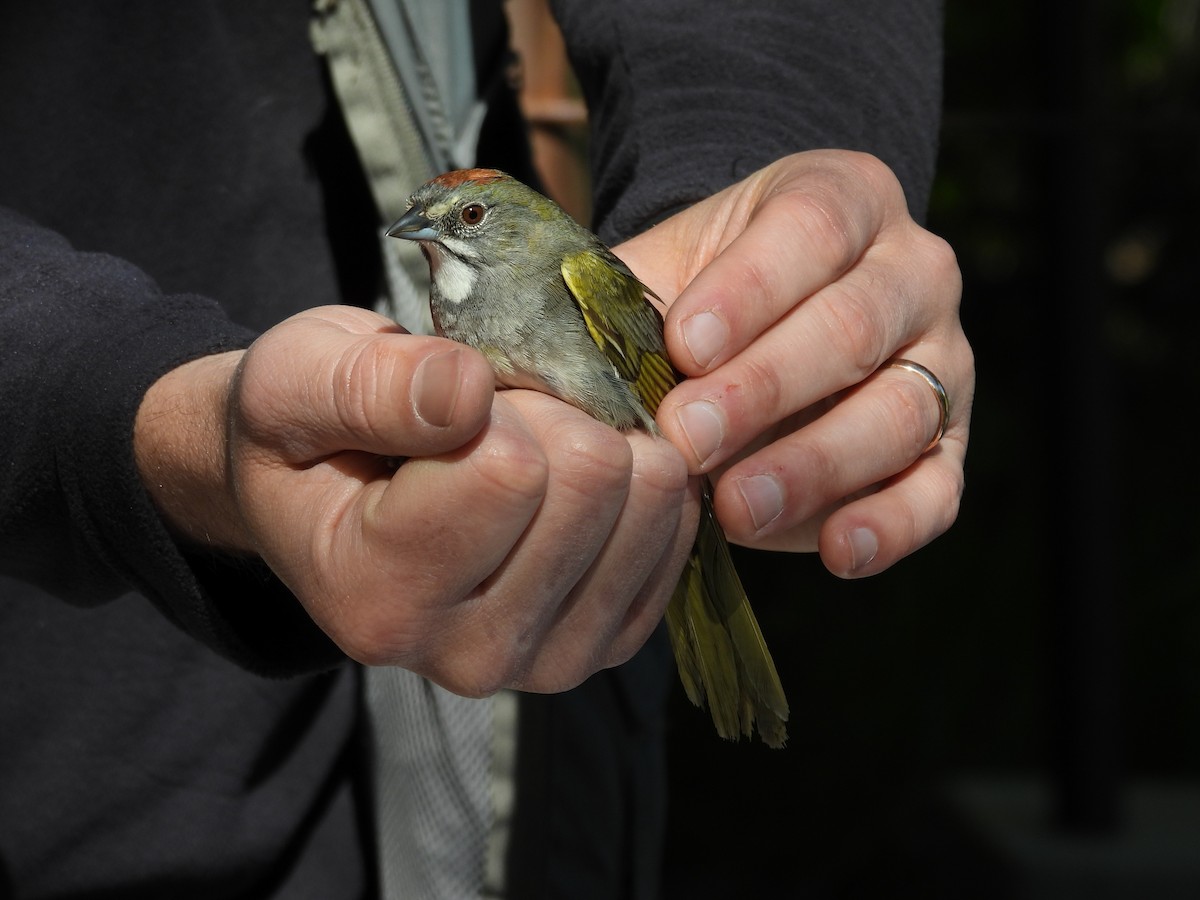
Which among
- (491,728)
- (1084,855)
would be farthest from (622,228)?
(1084,855)

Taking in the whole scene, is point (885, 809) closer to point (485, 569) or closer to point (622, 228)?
point (622, 228)

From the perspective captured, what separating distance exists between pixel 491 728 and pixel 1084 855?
11.9 ft

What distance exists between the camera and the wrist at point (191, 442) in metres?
1.75

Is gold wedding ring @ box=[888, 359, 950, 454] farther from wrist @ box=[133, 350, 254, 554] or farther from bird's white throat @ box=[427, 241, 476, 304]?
wrist @ box=[133, 350, 254, 554]

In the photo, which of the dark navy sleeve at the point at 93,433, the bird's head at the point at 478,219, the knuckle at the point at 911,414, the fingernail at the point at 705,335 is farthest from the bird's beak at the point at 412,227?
the knuckle at the point at 911,414

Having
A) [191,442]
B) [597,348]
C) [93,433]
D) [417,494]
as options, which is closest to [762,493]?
[597,348]

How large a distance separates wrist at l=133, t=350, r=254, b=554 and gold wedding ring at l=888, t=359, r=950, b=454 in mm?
1070

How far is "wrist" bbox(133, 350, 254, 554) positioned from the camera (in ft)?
5.75

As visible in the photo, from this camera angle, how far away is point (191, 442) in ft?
5.90

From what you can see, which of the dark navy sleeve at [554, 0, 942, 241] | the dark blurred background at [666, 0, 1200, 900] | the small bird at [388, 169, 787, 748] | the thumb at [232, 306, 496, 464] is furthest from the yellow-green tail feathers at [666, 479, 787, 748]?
the dark blurred background at [666, 0, 1200, 900]

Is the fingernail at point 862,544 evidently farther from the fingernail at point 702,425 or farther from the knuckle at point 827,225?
the knuckle at point 827,225

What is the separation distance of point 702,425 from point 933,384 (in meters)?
0.45

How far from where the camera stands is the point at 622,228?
98.2 inches

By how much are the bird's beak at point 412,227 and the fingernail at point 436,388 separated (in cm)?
91
